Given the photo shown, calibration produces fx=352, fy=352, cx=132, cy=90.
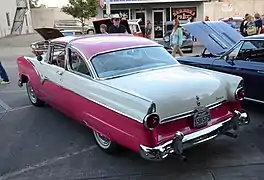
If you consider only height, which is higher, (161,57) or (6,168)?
(161,57)

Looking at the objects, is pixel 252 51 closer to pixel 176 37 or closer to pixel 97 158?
pixel 97 158

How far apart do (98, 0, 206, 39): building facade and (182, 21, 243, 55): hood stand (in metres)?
19.5

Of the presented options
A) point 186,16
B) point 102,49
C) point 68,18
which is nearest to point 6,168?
point 102,49

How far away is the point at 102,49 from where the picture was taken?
5.27 meters

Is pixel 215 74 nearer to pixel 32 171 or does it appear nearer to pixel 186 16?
pixel 32 171

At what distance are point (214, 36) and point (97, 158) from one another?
14.3ft

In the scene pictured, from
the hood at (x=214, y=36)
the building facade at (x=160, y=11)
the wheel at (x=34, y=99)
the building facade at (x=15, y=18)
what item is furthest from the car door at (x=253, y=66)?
the building facade at (x=15, y=18)

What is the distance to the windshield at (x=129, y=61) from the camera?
16.3 ft

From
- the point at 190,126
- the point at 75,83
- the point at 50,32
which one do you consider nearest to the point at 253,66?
the point at 190,126

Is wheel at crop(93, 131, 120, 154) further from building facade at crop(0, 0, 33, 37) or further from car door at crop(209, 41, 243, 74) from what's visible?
building facade at crop(0, 0, 33, 37)

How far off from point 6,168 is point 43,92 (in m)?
2.14

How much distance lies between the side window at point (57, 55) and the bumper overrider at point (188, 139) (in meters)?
2.63

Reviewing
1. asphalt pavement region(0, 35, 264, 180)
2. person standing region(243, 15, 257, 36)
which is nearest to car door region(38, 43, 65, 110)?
asphalt pavement region(0, 35, 264, 180)

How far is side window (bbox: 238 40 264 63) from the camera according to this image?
6531mm
